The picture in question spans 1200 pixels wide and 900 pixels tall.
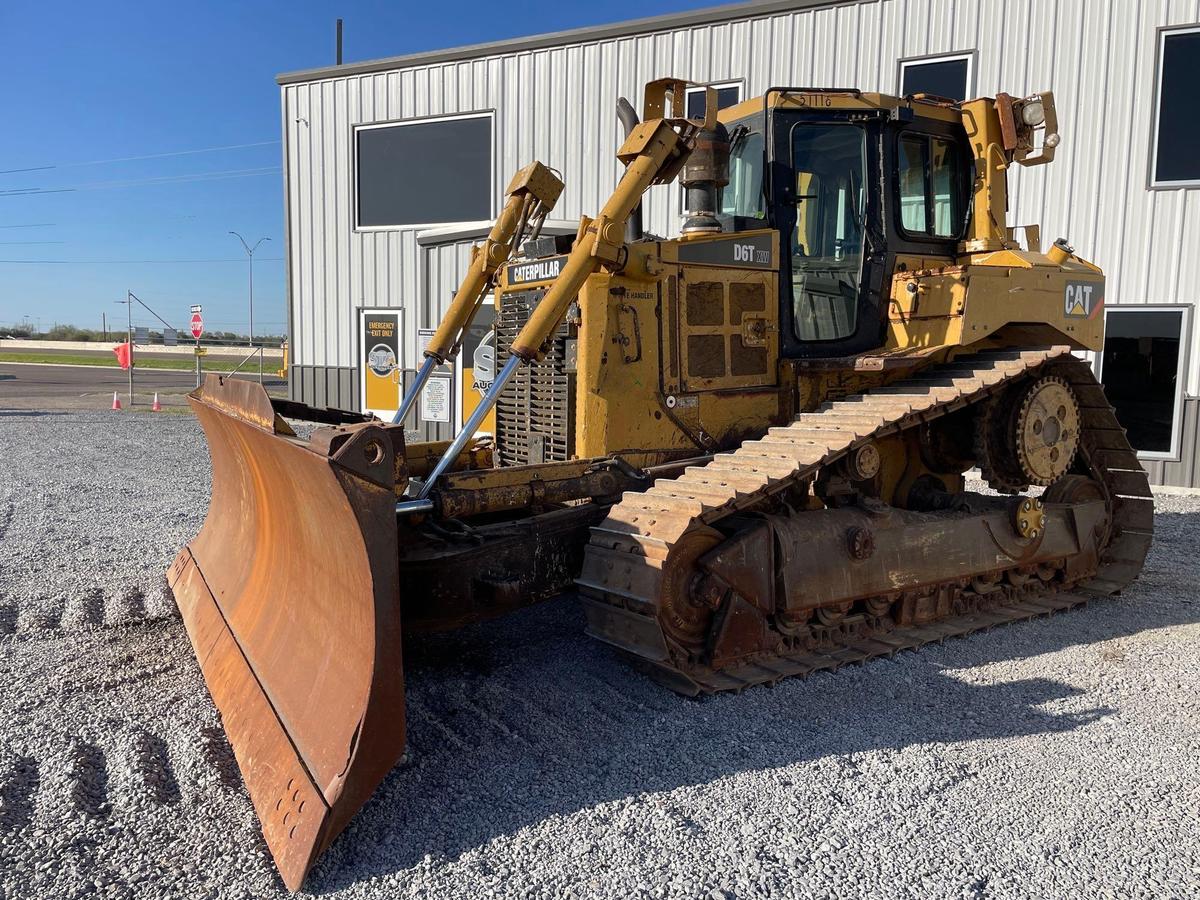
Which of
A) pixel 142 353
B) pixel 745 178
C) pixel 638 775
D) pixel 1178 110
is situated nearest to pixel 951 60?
pixel 1178 110

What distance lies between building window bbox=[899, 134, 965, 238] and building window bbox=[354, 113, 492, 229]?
9831 millimetres

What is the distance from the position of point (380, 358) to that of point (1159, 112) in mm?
11766

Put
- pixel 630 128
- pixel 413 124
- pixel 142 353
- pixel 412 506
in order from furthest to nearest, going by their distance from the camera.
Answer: pixel 142 353, pixel 413 124, pixel 630 128, pixel 412 506

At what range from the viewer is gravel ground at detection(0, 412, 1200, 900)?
286 centimetres

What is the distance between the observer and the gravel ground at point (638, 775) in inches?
113

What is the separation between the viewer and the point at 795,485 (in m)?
5.16

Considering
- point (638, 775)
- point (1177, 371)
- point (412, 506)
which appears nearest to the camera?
point (638, 775)

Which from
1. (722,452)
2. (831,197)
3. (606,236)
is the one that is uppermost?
(831,197)

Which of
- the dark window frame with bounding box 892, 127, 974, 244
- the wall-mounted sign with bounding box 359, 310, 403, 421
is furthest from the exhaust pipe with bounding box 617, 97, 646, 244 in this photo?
the wall-mounted sign with bounding box 359, 310, 403, 421

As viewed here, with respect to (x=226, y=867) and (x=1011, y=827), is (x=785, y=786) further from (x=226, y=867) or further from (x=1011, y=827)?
(x=226, y=867)

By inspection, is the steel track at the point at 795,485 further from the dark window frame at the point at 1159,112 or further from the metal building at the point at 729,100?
the dark window frame at the point at 1159,112

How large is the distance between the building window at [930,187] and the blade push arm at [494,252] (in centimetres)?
224

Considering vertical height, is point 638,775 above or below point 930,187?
below

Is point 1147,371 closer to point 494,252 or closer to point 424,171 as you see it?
point 494,252
